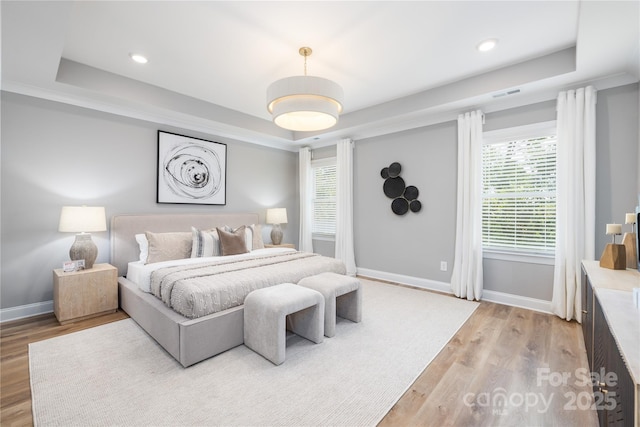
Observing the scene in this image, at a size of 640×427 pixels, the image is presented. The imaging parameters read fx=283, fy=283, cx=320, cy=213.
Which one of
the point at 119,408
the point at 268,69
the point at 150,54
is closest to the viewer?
the point at 119,408

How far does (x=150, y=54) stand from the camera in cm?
280

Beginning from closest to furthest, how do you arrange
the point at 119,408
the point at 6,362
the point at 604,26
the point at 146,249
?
the point at 119,408
the point at 604,26
the point at 6,362
the point at 146,249

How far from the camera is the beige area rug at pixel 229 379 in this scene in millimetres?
1654

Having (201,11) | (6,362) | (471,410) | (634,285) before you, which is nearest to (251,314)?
(471,410)

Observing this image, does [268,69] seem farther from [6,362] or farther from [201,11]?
[6,362]

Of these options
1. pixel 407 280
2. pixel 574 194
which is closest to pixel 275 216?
pixel 407 280

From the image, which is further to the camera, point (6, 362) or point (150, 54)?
point (150, 54)

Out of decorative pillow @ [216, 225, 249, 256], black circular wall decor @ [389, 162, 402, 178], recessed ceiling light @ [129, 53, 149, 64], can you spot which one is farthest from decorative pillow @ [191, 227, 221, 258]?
black circular wall decor @ [389, 162, 402, 178]

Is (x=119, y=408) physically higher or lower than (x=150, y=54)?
lower

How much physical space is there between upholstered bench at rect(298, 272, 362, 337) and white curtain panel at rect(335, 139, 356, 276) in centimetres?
194

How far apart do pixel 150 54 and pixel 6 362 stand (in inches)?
113

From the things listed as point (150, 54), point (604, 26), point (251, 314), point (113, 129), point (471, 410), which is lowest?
point (471, 410)

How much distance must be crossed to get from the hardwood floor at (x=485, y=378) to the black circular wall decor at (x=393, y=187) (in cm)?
213

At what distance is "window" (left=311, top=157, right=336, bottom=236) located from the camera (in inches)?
216
